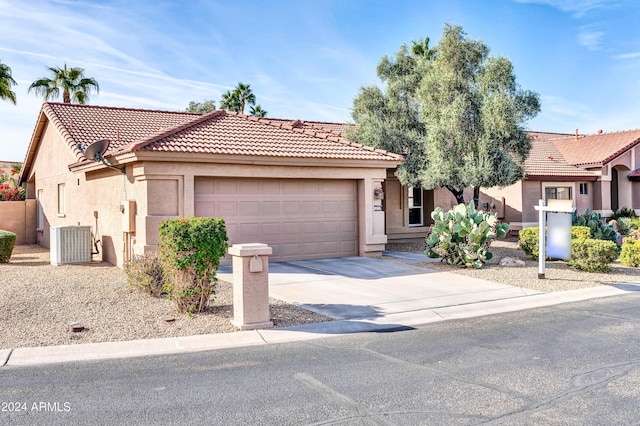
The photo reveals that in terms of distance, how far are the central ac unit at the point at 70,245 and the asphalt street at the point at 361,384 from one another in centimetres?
951

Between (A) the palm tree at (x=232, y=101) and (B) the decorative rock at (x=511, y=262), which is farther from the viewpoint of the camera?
(A) the palm tree at (x=232, y=101)

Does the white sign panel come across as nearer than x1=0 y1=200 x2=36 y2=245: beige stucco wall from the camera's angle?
Yes

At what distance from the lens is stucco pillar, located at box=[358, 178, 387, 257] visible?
53.1ft

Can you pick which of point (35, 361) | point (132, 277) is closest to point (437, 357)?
point (35, 361)

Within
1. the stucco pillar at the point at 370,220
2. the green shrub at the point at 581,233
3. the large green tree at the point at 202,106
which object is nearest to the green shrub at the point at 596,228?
the green shrub at the point at 581,233

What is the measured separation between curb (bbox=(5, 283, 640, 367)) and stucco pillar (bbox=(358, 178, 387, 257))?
20.3 ft

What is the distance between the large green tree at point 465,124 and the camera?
17.7 m

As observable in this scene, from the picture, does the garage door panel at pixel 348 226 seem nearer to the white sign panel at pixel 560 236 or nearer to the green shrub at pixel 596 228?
the white sign panel at pixel 560 236

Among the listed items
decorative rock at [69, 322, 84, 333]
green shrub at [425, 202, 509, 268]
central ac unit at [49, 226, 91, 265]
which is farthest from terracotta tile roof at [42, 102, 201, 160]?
decorative rock at [69, 322, 84, 333]

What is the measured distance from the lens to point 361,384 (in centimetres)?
564

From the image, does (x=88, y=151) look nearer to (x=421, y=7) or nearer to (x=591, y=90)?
(x=421, y=7)

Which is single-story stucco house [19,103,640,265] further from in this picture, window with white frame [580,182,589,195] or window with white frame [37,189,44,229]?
window with white frame [580,182,589,195]

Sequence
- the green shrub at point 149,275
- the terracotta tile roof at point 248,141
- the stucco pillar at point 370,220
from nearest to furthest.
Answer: the green shrub at point 149,275
the terracotta tile roof at point 248,141
the stucco pillar at point 370,220

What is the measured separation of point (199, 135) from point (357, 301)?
724cm
